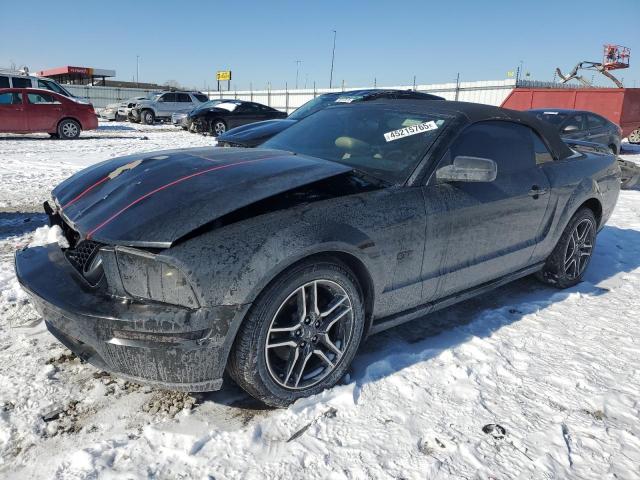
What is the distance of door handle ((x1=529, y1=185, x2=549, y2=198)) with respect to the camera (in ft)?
11.0

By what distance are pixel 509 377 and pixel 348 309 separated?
1.04 m

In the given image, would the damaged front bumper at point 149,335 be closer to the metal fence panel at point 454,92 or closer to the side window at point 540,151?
the side window at point 540,151

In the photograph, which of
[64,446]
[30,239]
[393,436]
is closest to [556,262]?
[393,436]

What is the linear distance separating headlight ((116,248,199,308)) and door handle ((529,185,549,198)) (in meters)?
2.50

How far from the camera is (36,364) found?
2570 millimetres

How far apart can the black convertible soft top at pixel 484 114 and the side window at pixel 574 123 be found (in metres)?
7.14

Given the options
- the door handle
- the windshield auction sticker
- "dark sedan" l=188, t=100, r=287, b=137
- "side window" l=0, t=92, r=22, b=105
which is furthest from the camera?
"dark sedan" l=188, t=100, r=287, b=137

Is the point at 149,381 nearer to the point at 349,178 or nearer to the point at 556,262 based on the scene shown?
the point at 349,178

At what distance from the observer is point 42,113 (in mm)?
13375

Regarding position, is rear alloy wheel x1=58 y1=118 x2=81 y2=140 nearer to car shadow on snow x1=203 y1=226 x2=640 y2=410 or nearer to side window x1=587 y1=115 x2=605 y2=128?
side window x1=587 y1=115 x2=605 y2=128

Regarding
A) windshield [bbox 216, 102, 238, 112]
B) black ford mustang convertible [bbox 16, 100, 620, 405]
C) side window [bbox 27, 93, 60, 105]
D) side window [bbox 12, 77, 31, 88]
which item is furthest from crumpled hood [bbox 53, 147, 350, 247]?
side window [bbox 12, 77, 31, 88]

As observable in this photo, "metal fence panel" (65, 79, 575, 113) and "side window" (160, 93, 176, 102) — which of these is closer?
"side window" (160, 93, 176, 102)

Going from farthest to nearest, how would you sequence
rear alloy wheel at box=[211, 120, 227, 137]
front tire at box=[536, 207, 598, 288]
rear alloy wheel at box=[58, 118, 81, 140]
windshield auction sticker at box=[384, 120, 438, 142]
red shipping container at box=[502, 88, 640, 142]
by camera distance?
rear alloy wheel at box=[211, 120, 227, 137] < red shipping container at box=[502, 88, 640, 142] < rear alloy wheel at box=[58, 118, 81, 140] < front tire at box=[536, 207, 598, 288] < windshield auction sticker at box=[384, 120, 438, 142]

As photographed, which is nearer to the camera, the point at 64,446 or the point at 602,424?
the point at 64,446
